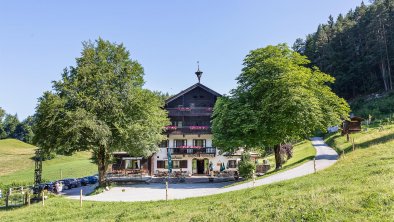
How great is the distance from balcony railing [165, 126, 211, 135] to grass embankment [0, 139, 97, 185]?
84.1 feet

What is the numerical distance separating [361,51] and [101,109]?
2902 inches

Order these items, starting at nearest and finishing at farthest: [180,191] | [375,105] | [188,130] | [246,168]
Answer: [180,191] → [246,168] → [188,130] → [375,105]

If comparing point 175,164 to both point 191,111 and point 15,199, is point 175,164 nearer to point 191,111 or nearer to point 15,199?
A: point 191,111

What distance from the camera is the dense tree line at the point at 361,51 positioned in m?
75.6

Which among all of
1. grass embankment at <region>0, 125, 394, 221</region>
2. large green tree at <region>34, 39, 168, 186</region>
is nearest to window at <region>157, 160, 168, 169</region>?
large green tree at <region>34, 39, 168, 186</region>

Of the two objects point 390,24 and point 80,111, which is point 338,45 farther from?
point 80,111

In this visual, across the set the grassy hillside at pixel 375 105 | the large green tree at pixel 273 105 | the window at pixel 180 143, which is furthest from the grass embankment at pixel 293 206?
the grassy hillside at pixel 375 105

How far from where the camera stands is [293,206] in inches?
562

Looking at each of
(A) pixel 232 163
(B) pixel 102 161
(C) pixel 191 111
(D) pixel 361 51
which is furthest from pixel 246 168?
(D) pixel 361 51

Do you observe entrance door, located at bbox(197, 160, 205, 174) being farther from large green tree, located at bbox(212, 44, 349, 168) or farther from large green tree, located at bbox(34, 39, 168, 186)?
large green tree, located at bbox(212, 44, 349, 168)

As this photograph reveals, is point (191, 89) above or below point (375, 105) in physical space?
above

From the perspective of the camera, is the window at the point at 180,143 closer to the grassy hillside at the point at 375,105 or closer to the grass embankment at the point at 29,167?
the grass embankment at the point at 29,167

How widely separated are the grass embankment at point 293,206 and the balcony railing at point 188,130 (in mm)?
21239

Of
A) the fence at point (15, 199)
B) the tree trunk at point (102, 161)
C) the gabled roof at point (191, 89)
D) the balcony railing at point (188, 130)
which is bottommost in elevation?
the fence at point (15, 199)
